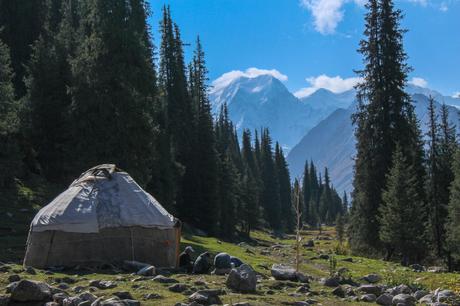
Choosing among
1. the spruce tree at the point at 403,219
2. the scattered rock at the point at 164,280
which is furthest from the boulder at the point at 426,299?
the spruce tree at the point at 403,219

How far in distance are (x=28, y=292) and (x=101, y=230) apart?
6595 mm

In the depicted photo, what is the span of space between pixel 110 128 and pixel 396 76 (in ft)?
68.5

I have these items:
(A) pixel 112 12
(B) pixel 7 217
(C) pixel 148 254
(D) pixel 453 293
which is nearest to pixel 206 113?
(A) pixel 112 12

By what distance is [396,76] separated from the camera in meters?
38.5

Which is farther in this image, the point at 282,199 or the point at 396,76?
the point at 282,199

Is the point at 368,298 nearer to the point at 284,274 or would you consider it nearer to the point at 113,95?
the point at 284,274

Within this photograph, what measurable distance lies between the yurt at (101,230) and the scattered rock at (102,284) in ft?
15.5

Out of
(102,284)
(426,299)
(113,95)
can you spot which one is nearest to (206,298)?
(102,284)

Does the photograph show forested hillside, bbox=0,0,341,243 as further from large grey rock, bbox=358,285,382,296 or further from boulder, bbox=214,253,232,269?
large grey rock, bbox=358,285,382,296

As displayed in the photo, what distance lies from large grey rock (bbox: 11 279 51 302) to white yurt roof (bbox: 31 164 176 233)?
6277mm

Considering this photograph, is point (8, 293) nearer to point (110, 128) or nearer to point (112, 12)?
point (110, 128)

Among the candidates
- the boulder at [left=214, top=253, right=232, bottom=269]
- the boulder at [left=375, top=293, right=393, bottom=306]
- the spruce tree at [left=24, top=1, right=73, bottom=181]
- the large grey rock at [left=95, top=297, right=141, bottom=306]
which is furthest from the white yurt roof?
the spruce tree at [left=24, top=1, right=73, bottom=181]

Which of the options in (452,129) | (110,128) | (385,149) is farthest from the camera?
(452,129)

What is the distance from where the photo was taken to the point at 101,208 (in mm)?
18266
